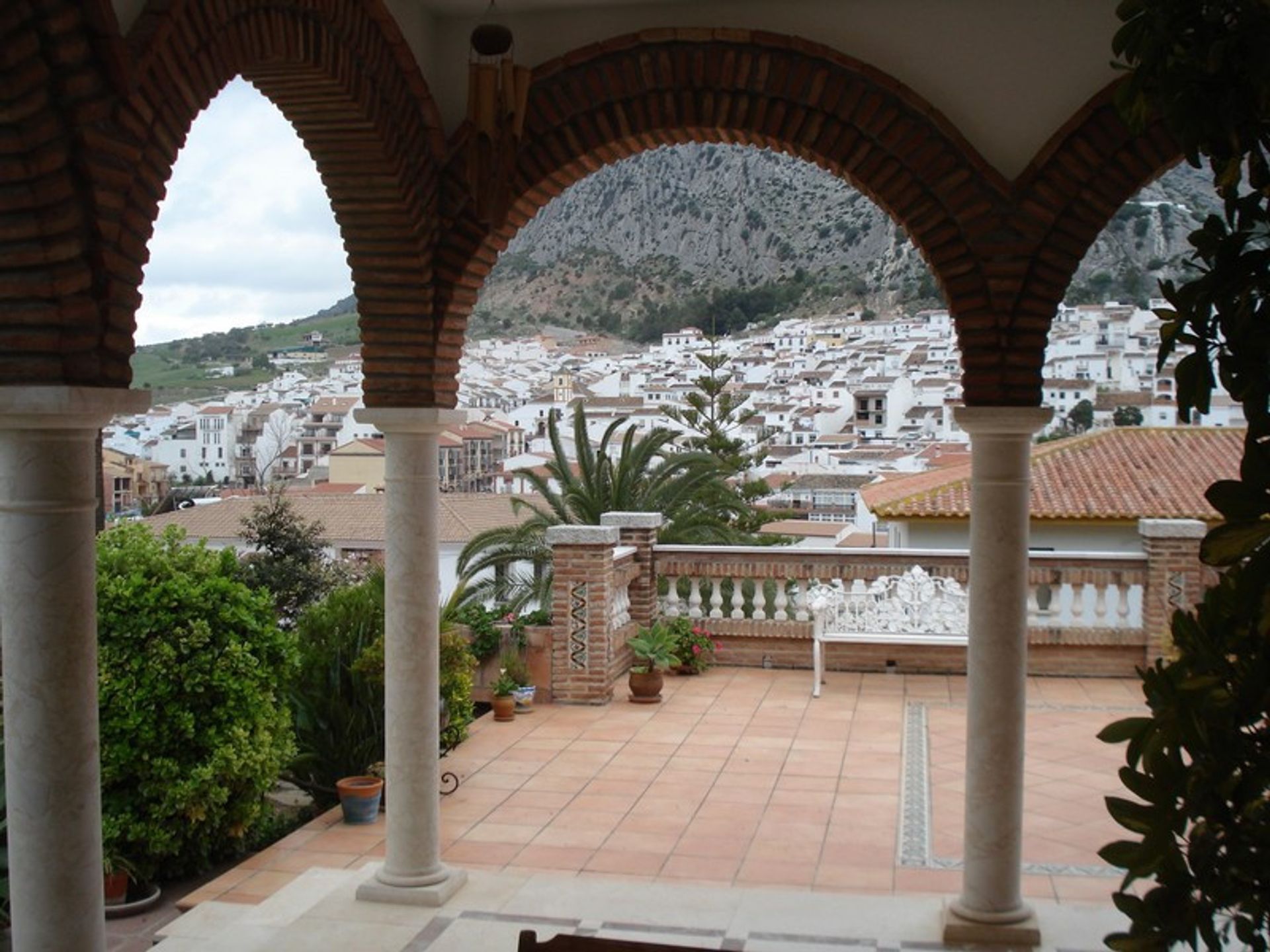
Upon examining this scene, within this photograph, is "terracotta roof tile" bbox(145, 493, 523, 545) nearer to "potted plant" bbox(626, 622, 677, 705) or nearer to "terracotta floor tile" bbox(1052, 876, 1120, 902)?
"potted plant" bbox(626, 622, 677, 705)

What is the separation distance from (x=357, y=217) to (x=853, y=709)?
5.23 metres

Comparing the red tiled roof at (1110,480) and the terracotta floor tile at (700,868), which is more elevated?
the red tiled roof at (1110,480)

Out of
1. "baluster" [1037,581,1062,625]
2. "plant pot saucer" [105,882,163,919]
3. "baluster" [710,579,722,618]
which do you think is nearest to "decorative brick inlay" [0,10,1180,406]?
"plant pot saucer" [105,882,163,919]

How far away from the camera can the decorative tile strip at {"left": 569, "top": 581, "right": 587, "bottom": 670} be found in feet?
29.4

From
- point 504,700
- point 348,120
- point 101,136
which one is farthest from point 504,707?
point 101,136

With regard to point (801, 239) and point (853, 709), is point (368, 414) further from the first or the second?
point (801, 239)

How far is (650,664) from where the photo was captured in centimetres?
902

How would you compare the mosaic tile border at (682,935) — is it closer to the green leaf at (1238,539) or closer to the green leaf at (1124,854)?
the green leaf at (1124,854)

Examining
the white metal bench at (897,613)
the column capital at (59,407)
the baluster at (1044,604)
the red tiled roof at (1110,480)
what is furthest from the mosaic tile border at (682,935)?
the red tiled roof at (1110,480)

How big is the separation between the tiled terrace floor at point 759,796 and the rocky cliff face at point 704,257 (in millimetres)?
23884

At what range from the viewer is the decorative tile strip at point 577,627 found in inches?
Answer: 353

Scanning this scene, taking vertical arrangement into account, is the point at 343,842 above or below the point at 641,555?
below

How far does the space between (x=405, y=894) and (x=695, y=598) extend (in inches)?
208

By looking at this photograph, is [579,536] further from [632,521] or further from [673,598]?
[673,598]
